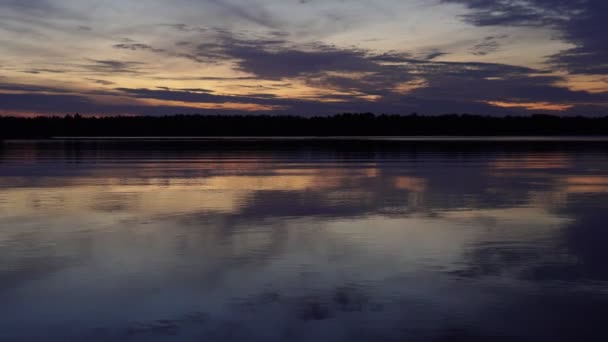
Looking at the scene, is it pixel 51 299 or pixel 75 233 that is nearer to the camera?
pixel 51 299

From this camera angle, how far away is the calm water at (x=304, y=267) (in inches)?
370

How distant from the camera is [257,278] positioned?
12.1m

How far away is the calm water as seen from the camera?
939cm

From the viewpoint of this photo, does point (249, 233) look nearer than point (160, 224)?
Yes

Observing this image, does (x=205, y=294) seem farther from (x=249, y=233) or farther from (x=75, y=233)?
(x=75, y=233)

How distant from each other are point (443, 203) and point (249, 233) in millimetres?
8864

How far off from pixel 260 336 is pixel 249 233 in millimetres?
8070

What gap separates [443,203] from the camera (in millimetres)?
23062

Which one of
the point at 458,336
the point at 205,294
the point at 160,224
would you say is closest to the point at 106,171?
the point at 160,224

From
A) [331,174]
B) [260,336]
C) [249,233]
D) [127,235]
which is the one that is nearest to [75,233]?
[127,235]

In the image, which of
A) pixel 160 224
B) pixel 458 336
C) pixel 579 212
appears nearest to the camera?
pixel 458 336

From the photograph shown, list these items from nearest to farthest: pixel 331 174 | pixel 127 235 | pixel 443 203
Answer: pixel 127 235 < pixel 443 203 < pixel 331 174

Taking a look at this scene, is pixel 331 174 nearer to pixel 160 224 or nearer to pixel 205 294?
pixel 160 224

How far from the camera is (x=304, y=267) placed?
1294 cm
